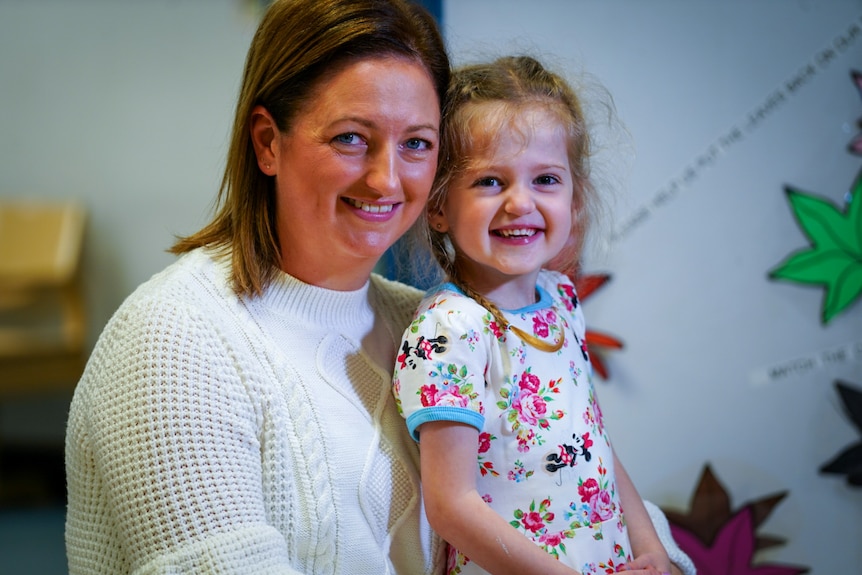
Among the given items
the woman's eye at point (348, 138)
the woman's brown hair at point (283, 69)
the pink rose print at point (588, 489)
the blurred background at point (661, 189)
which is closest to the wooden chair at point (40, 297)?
the blurred background at point (661, 189)

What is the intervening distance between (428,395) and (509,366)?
0.15 metres

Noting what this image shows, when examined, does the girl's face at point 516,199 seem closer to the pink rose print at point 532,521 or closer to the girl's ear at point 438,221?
the girl's ear at point 438,221

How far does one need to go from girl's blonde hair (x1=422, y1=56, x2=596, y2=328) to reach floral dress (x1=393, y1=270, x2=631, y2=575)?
7 centimetres

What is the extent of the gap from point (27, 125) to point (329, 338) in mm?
1573

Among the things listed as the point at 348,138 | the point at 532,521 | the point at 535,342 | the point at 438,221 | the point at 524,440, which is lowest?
the point at 532,521

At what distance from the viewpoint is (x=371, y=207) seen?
52.3 inches

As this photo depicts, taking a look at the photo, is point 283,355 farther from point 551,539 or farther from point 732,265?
point 732,265

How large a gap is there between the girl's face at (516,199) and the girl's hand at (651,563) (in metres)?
0.48

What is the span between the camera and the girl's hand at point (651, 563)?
1389 mm

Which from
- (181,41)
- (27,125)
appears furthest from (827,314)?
(27,125)

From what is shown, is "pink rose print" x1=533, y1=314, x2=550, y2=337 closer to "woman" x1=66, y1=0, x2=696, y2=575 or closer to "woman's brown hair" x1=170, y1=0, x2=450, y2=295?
"woman" x1=66, y1=0, x2=696, y2=575

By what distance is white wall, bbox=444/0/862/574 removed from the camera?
237 cm

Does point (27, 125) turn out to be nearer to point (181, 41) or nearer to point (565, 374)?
point (181, 41)

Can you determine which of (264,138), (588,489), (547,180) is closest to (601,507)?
(588,489)
